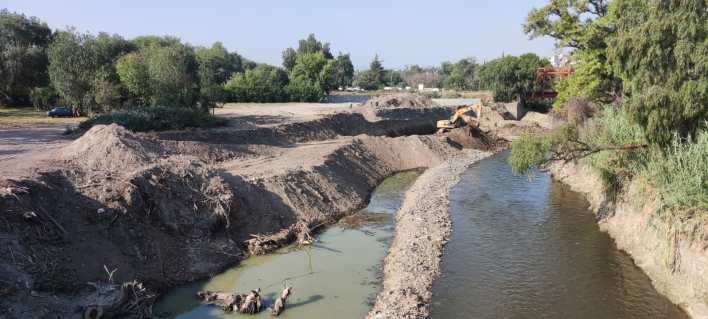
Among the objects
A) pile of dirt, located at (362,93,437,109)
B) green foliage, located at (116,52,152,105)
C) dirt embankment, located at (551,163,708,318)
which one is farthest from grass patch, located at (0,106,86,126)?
dirt embankment, located at (551,163,708,318)

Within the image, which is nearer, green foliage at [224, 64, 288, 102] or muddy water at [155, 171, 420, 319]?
muddy water at [155, 171, 420, 319]

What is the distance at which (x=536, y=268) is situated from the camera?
54.7ft

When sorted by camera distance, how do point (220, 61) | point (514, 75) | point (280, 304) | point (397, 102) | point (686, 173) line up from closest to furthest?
point (280, 304) → point (686, 173) → point (397, 102) → point (514, 75) → point (220, 61)

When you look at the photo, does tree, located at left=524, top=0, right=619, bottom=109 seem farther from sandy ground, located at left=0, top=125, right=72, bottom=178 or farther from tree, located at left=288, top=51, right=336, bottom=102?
tree, located at left=288, top=51, right=336, bottom=102

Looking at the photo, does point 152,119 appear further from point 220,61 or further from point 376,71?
point 376,71

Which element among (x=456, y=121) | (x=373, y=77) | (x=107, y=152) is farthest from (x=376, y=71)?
(x=107, y=152)

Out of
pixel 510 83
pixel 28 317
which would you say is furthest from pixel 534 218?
pixel 510 83

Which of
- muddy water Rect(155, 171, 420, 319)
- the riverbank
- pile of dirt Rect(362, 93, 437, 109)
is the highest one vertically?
pile of dirt Rect(362, 93, 437, 109)

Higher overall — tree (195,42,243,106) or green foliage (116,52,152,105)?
tree (195,42,243,106)

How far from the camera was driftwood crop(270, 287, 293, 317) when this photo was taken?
44.7 feet

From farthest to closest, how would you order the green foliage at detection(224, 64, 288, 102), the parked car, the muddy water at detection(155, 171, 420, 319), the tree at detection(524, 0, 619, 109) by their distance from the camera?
the green foliage at detection(224, 64, 288, 102) < the parked car < the tree at detection(524, 0, 619, 109) < the muddy water at detection(155, 171, 420, 319)

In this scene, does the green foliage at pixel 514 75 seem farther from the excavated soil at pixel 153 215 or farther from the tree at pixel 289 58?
the tree at pixel 289 58

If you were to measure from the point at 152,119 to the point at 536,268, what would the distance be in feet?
78.9

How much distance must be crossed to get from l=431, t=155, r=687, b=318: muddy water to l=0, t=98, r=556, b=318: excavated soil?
1.05 metres
